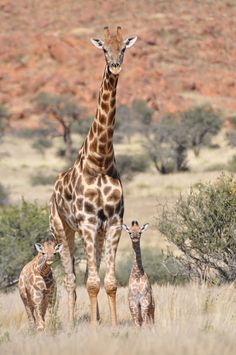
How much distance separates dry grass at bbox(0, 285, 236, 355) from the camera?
249 inches

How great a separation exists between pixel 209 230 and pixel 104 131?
5.24 metres

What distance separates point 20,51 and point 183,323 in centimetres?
8956

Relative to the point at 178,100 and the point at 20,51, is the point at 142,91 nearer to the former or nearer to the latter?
the point at 178,100

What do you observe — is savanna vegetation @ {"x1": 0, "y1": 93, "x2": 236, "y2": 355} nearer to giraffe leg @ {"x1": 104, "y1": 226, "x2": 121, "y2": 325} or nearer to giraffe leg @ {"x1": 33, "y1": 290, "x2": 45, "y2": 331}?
giraffe leg @ {"x1": 33, "y1": 290, "x2": 45, "y2": 331}

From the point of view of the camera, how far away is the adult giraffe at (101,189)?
8.86 m

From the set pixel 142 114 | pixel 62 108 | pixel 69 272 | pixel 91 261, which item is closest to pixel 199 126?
pixel 142 114

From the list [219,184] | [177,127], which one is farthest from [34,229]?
[177,127]

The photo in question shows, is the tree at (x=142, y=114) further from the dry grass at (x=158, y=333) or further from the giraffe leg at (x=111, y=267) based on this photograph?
the giraffe leg at (x=111, y=267)

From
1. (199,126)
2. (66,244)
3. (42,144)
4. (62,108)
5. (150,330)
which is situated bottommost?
(150,330)

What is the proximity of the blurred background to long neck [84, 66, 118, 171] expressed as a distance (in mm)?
35207

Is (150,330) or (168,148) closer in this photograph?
(150,330)

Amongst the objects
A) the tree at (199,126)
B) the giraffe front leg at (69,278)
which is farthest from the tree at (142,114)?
the giraffe front leg at (69,278)

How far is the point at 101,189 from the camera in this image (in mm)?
8945

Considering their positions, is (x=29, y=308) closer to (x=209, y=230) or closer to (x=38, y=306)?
(x=38, y=306)
